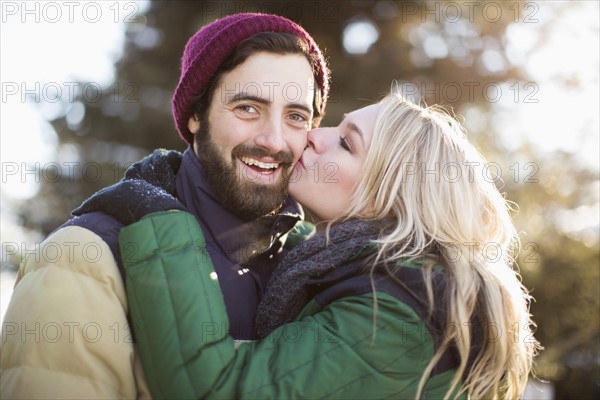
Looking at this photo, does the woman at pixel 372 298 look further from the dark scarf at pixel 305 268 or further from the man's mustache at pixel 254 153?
the man's mustache at pixel 254 153

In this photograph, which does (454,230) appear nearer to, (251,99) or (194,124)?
(251,99)

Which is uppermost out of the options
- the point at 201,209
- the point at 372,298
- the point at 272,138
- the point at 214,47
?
the point at 214,47

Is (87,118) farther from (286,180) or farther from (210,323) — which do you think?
(210,323)

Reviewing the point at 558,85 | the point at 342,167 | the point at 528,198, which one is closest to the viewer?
the point at 342,167

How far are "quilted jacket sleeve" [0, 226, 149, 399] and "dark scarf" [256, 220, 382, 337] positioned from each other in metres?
0.47

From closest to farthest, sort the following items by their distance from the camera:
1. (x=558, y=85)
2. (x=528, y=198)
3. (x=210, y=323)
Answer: (x=210, y=323)
(x=528, y=198)
(x=558, y=85)

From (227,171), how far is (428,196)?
79 centimetres

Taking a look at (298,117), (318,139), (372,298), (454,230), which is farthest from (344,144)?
(372,298)

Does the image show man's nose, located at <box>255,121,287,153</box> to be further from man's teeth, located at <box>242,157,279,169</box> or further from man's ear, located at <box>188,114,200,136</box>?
man's ear, located at <box>188,114,200,136</box>

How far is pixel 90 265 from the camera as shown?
6.59ft

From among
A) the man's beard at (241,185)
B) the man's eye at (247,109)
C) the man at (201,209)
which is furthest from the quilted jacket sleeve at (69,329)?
the man's eye at (247,109)

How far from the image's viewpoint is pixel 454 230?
7.46ft

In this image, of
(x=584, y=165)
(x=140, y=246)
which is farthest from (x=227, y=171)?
(x=584, y=165)

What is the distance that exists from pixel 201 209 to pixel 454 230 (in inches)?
37.3
